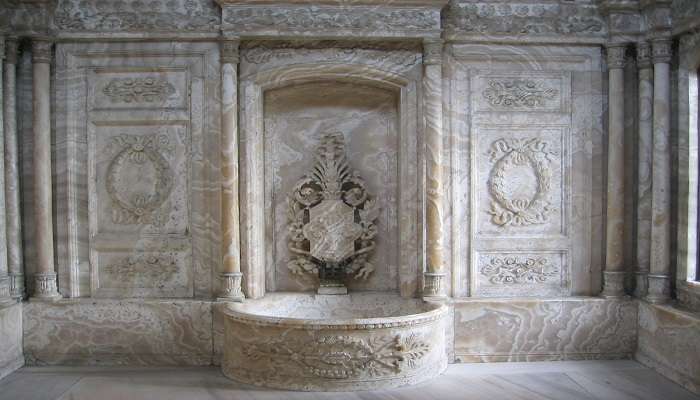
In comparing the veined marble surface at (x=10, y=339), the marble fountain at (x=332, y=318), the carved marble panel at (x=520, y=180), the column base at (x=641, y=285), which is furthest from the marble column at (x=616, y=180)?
the veined marble surface at (x=10, y=339)

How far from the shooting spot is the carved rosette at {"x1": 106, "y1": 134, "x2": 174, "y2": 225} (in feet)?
16.1

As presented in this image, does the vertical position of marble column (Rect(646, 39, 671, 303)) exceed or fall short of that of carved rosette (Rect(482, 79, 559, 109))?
it falls short

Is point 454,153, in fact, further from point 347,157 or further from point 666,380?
point 666,380

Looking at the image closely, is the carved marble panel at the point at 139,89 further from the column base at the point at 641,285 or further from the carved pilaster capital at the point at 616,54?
the column base at the point at 641,285

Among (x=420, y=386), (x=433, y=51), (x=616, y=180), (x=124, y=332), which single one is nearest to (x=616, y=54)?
(x=616, y=180)

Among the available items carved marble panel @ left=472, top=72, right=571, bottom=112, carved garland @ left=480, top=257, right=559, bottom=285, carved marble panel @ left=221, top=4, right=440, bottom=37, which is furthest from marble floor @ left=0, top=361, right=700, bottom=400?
carved marble panel @ left=221, top=4, right=440, bottom=37

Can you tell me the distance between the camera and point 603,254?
4.99 m

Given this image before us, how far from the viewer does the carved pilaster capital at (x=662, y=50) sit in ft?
15.5

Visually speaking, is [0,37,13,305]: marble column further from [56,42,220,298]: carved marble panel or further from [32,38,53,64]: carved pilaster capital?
[56,42,220,298]: carved marble panel

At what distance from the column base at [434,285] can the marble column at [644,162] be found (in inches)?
63.5

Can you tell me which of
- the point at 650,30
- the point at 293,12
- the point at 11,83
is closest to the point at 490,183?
the point at 650,30

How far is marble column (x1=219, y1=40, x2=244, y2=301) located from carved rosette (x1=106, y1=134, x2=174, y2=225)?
0.49 metres

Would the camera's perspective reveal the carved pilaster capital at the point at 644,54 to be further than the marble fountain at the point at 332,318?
Yes

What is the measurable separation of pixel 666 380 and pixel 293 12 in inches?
157
